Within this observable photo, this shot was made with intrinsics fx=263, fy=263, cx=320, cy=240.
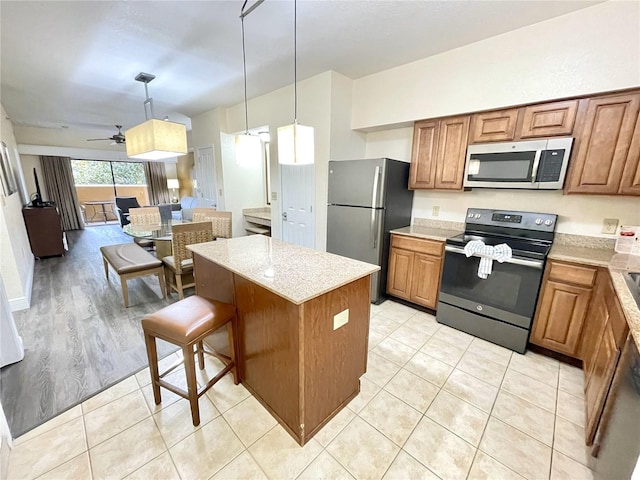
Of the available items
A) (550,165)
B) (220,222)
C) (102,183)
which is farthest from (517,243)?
(102,183)

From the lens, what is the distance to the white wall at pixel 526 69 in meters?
1.84

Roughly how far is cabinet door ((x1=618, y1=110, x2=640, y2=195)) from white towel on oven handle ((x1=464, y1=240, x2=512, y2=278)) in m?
0.83

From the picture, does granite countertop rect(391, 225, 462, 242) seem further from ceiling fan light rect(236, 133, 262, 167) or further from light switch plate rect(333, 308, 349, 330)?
ceiling fan light rect(236, 133, 262, 167)

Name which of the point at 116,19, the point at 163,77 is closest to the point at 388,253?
the point at 116,19

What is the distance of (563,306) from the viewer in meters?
2.01

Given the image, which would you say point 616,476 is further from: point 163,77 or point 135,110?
point 135,110

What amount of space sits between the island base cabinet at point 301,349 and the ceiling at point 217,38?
2001 mm

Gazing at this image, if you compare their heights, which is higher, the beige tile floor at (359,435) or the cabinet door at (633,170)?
the cabinet door at (633,170)

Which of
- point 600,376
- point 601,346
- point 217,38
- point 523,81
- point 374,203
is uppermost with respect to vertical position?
point 217,38

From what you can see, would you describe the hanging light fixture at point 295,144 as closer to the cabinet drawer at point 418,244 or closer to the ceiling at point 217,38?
the ceiling at point 217,38

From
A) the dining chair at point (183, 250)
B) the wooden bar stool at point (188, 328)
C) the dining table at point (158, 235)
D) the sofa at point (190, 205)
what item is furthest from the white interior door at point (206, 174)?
A: the wooden bar stool at point (188, 328)

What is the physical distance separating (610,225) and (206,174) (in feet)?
18.7

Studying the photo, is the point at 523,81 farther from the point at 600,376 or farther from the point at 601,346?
the point at 600,376

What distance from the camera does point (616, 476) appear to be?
102cm
